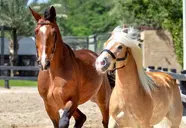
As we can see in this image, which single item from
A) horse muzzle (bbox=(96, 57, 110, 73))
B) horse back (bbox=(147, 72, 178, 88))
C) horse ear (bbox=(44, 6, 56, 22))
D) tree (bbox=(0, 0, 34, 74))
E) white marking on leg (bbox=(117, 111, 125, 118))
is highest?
horse ear (bbox=(44, 6, 56, 22))

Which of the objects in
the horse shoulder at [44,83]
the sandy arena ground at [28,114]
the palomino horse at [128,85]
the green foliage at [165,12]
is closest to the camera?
the palomino horse at [128,85]

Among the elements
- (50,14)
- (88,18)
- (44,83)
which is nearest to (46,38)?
(50,14)

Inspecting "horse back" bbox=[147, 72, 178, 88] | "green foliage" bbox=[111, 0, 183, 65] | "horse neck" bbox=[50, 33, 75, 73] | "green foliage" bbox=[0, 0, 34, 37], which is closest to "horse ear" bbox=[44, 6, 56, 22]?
"horse neck" bbox=[50, 33, 75, 73]

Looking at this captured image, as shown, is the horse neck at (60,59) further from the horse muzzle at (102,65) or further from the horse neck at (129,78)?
the horse muzzle at (102,65)

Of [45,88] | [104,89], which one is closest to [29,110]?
[104,89]

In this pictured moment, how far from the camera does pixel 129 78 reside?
6.10m

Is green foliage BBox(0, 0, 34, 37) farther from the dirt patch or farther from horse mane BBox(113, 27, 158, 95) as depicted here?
horse mane BBox(113, 27, 158, 95)

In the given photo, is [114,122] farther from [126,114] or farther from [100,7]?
[100,7]

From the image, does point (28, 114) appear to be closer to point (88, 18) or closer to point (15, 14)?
point (15, 14)

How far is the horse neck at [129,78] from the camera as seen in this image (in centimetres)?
606

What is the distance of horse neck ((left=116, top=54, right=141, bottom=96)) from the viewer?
239 inches

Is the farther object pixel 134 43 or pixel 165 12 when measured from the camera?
pixel 165 12

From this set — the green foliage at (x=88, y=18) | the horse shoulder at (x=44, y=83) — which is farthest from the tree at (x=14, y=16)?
the green foliage at (x=88, y=18)

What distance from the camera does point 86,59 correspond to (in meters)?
8.48
